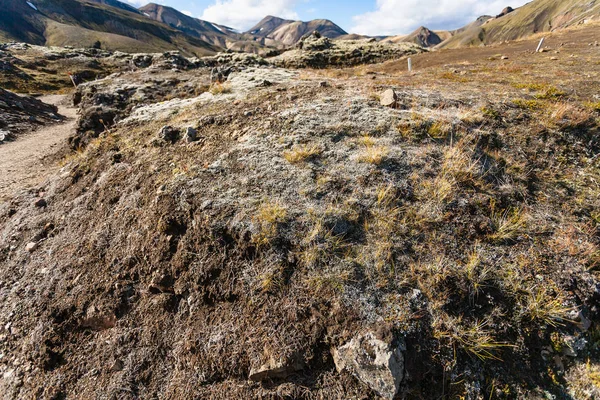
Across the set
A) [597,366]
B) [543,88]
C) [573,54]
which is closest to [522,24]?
[573,54]

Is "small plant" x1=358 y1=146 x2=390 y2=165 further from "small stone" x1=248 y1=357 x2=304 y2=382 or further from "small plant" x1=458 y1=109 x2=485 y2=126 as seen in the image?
"small stone" x1=248 y1=357 x2=304 y2=382

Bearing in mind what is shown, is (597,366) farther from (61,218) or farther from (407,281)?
(61,218)

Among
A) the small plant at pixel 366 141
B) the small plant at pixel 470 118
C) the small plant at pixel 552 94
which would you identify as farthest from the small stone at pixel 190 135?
the small plant at pixel 552 94

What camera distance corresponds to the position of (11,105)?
2014cm

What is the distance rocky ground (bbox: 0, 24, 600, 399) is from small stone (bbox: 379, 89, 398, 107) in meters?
0.75

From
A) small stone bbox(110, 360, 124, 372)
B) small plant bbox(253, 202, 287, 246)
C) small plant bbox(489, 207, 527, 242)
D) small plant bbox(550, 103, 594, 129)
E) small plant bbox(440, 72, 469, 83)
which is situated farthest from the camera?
small plant bbox(440, 72, 469, 83)

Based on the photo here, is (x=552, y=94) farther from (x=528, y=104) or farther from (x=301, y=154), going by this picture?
(x=301, y=154)

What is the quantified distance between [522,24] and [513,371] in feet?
840

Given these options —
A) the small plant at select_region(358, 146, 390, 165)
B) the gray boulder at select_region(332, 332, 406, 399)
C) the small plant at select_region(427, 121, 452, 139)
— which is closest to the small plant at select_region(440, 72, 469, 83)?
the small plant at select_region(427, 121, 452, 139)

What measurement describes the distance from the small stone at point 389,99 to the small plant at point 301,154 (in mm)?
3168

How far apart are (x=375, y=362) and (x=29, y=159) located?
17.0 metres

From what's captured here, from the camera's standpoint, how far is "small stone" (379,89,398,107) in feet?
25.6

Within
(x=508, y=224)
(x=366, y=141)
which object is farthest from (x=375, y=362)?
(x=366, y=141)

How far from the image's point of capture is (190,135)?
23.5 feet
